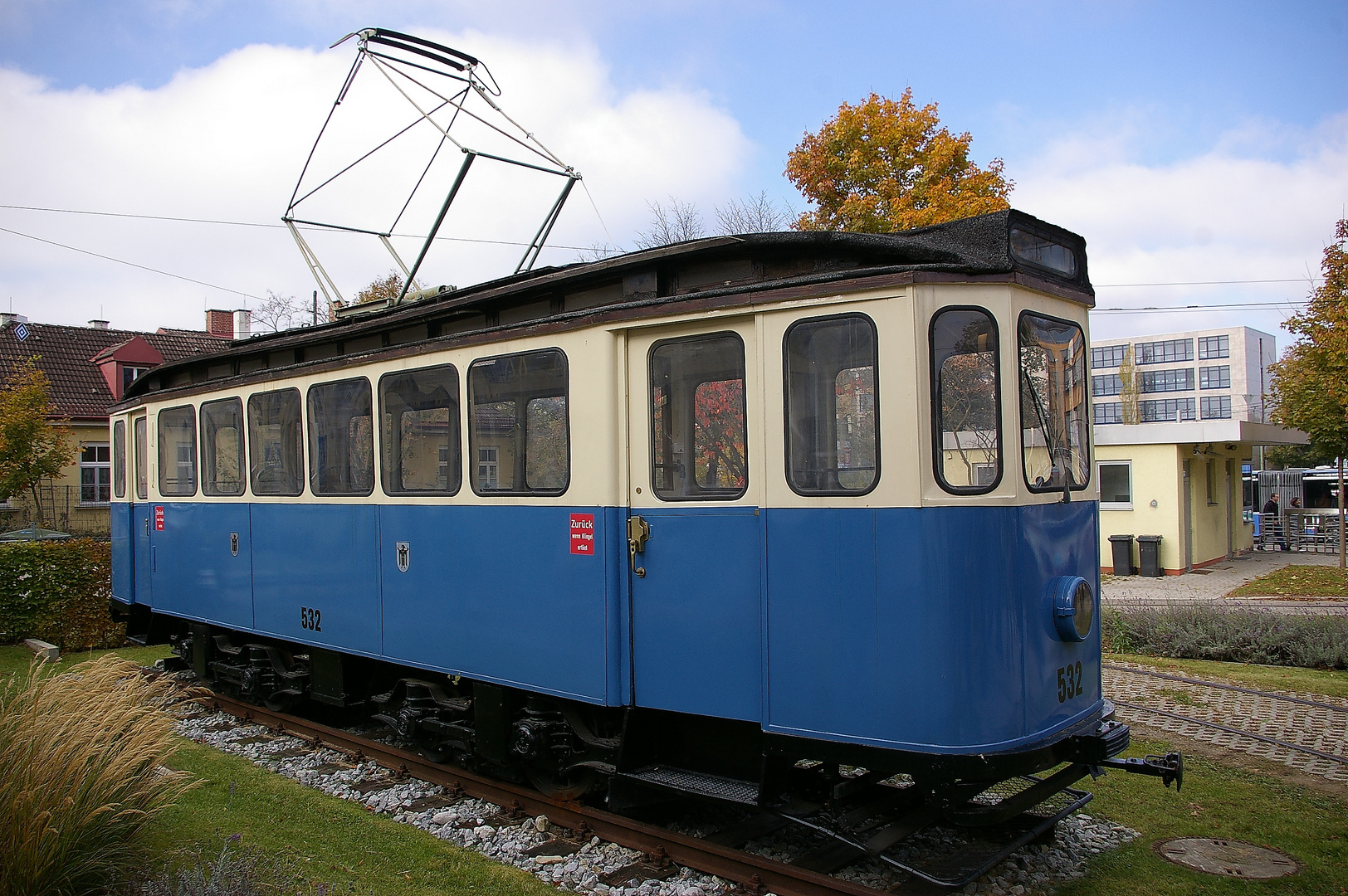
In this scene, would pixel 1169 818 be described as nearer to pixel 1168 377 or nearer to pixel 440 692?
pixel 440 692

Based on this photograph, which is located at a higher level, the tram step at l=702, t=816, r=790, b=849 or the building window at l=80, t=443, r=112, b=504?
the building window at l=80, t=443, r=112, b=504

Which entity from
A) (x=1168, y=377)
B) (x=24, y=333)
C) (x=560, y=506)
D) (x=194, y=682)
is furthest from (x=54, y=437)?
(x=1168, y=377)

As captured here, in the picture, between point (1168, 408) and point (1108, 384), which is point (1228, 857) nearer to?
point (1108, 384)

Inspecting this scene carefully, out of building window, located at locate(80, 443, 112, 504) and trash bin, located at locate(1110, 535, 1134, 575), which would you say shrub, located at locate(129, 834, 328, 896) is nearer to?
trash bin, located at locate(1110, 535, 1134, 575)

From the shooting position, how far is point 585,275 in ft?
18.5

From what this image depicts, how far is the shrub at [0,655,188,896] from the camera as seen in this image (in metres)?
4.19

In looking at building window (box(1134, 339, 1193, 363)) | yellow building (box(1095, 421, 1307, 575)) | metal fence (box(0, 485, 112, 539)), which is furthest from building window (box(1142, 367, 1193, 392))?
metal fence (box(0, 485, 112, 539))

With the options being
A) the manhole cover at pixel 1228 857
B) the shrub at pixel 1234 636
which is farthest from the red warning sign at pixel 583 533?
the shrub at pixel 1234 636

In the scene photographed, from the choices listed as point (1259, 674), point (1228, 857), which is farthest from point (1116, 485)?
point (1228, 857)

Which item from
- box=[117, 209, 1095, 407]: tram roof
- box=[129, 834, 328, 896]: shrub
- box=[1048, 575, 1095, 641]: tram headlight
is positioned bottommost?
box=[129, 834, 328, 896]: shrub

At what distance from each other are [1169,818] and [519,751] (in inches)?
155

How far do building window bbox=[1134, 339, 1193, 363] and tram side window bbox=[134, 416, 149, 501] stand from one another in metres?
77.8

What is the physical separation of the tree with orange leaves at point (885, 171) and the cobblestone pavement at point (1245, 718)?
26.3ft

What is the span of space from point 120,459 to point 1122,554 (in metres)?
19.1
